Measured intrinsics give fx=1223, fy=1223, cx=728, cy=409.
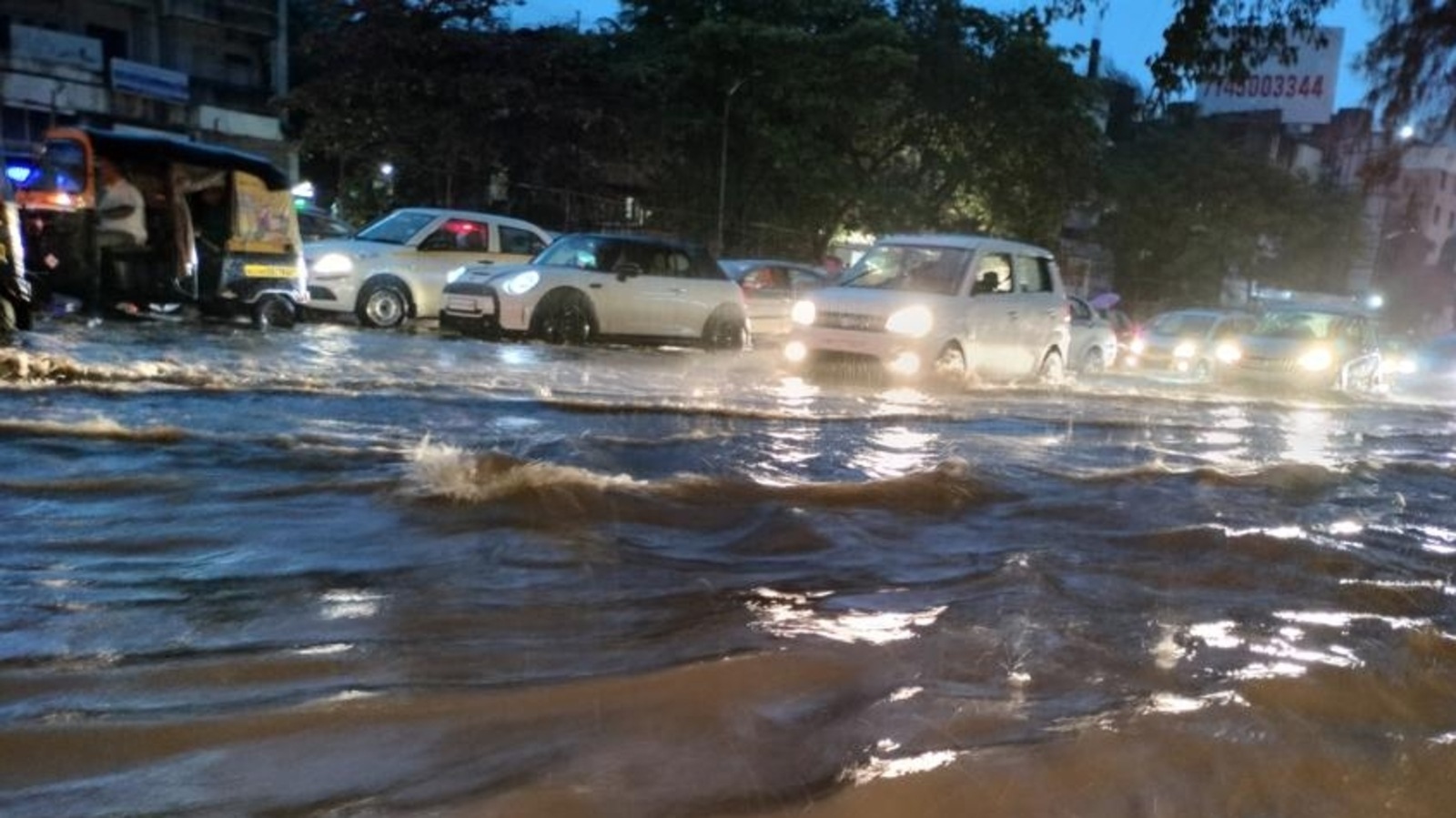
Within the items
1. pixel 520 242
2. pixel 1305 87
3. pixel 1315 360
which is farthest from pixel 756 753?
pixel 1305 87

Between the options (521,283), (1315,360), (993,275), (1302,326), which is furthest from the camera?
(1302,326)

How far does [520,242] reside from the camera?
16375 mm

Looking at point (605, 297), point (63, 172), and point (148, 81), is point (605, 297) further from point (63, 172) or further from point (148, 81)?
point (148, 81)

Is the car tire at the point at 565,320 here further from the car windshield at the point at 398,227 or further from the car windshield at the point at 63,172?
the car windshield at the point at 63,172

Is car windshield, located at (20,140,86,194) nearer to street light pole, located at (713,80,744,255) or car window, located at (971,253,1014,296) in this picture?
car window, located at (971,253,1014,296)

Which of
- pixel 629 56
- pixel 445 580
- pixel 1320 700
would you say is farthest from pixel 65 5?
pixel 1320 700

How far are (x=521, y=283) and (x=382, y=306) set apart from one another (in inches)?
80.5

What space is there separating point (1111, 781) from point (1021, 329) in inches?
401

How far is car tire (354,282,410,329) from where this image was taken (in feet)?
48.8

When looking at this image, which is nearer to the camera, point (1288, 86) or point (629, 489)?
point (629, 489)

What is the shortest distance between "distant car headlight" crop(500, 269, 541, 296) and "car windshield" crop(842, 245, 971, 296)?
3893mm

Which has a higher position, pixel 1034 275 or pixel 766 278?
pixel 1034 275

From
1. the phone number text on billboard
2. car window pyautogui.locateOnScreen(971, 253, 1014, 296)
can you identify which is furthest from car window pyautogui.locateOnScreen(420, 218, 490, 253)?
the phone number text on billboard

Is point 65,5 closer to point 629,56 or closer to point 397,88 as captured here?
point 397,88
